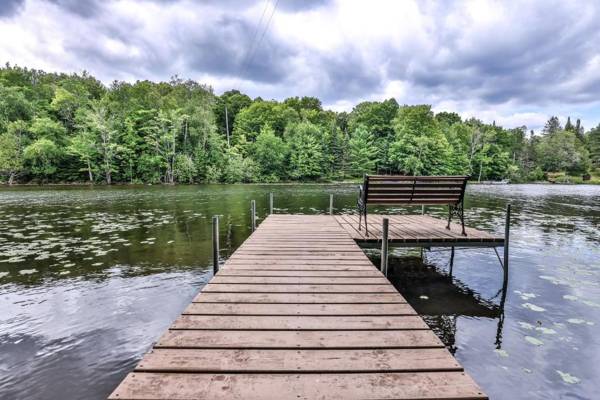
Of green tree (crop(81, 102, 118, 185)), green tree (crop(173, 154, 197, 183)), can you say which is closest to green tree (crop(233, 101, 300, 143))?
green tree (crop(173, 154, 197, 183))

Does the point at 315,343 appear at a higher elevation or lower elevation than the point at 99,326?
higher

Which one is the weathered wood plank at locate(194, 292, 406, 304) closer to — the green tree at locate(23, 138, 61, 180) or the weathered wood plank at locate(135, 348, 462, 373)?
the weathered wood plank at locate(135, 348, 462, 373)

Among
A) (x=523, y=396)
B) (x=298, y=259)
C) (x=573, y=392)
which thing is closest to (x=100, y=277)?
(x=298, y=259)

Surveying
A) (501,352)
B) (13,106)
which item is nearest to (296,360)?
(501,352)

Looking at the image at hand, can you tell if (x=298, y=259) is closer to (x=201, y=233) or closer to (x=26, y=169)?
(x=201, y=233)

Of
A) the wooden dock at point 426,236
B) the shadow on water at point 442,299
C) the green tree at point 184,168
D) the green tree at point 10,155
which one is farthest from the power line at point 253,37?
the green tree at point 10,155

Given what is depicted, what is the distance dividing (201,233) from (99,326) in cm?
751

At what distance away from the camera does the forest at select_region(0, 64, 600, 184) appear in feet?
158

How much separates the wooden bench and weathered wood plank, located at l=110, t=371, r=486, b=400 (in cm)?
538

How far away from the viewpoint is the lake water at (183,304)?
3.98 metres

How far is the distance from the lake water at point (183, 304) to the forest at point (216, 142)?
4168 cm

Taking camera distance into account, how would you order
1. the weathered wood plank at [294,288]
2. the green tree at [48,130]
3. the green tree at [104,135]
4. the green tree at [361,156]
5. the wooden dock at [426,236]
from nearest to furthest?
the weathered wood plank at [294,288] < the wooden dock at [426,236] < the green tree at [48,130] < the green tree at [104,135] < the green tree at [361,156]

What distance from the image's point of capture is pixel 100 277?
751 centimetres

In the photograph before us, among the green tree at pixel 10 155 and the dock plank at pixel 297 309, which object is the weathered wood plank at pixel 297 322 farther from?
the green tree at pixel 10 155
